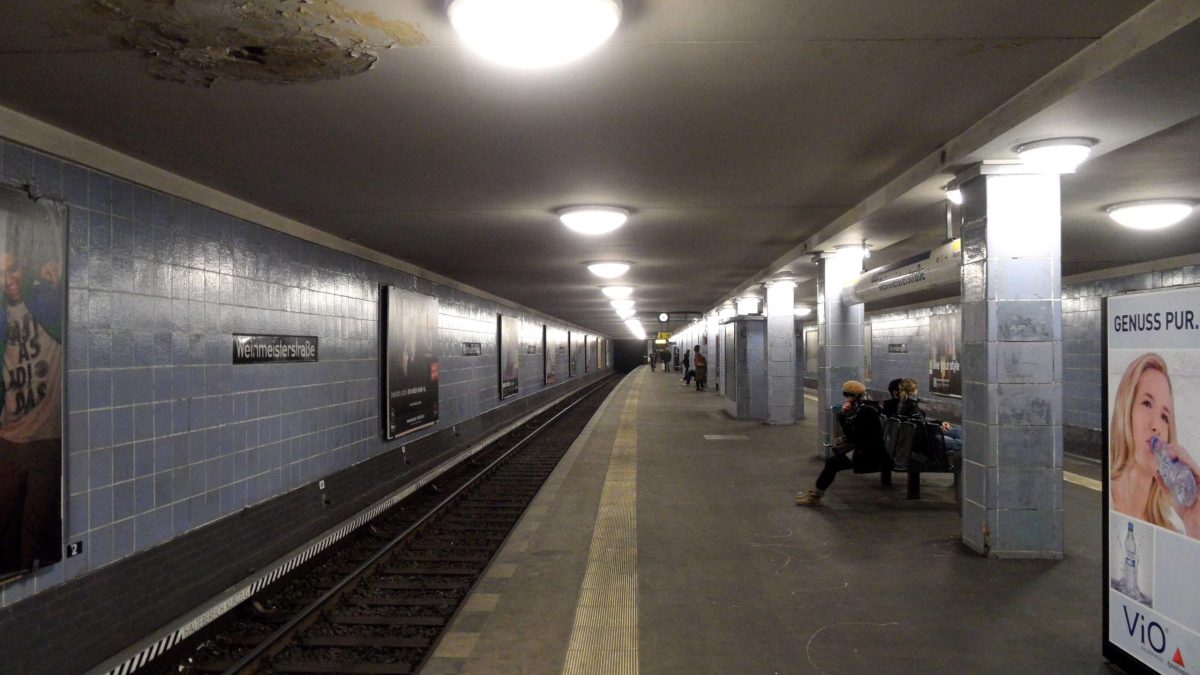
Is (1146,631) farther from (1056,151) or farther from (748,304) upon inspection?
(748,304)

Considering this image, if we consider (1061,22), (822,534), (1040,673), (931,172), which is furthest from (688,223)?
(1040,673)

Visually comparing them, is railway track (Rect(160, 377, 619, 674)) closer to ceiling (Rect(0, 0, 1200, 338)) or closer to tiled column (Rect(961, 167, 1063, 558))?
ceiling (Rect(0, 0, 1200, 338))

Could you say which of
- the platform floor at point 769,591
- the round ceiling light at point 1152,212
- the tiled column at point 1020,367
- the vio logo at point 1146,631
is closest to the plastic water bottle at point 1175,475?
the vio logo at point 1146,631

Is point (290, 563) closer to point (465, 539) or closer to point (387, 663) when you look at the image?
point (465, 539)

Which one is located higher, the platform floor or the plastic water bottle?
the plastic water bottle

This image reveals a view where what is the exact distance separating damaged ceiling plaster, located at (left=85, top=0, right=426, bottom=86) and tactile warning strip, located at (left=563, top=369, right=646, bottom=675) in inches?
135

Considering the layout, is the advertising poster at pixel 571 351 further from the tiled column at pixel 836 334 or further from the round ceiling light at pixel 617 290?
the tiled column at pixel 836 334

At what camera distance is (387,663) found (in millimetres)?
4676

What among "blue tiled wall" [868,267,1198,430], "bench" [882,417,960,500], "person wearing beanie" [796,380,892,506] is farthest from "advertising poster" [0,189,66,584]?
"blue tiled wall" [868,267,1198,430]

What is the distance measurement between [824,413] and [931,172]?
19.1 feet

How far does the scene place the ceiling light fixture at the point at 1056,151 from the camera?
4.79 metres

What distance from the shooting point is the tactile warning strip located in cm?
400

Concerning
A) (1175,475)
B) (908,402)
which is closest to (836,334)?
(908,402)

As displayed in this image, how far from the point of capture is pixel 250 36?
10.8 ft
